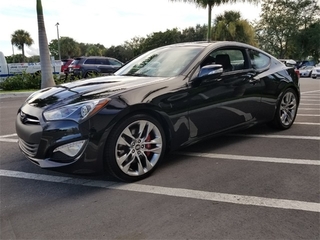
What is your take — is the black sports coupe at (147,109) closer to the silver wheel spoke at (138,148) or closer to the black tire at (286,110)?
the silver wheel spoke at (138,148)

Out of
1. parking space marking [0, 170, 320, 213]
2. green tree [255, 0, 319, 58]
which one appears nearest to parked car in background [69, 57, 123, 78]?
parking space marking [0, 170, 320, 213]

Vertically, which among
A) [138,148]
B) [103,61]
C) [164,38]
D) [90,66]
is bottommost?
[138,148]

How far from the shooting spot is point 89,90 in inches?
132

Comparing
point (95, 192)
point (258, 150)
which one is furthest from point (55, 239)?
point (258, 150)

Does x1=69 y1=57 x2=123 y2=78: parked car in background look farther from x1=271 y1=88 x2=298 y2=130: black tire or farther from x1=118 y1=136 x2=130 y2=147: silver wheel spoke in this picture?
x1=118 y1=136 x2=130 y2=147: silver wheel spoke

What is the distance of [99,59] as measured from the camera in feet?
60.0

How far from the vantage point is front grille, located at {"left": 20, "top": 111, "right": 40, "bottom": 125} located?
3123mm

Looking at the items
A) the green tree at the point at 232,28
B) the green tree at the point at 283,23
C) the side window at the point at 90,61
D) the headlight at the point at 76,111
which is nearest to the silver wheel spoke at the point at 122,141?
the headlight at the point at 76,111

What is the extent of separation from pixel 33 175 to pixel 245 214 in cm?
242

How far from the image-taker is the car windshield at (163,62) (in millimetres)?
3902

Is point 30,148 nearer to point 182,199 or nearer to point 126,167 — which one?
point 126,167

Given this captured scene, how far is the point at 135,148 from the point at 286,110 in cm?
320

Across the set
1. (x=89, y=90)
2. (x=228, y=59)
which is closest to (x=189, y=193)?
(x=89, y=90)

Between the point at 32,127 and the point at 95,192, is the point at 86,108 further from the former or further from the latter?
the point at 95,192
